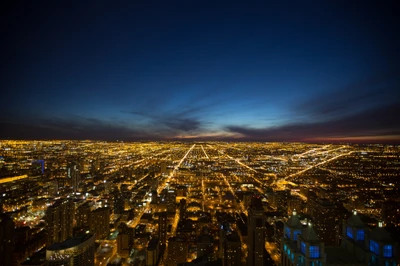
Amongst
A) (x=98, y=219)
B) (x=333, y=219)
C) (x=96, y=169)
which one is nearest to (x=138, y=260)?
(x=98, y=219)

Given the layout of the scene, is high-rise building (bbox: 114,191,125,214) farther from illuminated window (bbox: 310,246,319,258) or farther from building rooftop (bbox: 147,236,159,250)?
illuminated window (bbox: 310,246,319,258)

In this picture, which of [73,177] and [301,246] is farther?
[73,177]

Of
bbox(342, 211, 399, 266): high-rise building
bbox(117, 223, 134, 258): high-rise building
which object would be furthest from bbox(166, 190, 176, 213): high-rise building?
bbox(342, 211, 399, 266): high-rise building

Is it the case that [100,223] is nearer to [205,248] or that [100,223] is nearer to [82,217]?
[82,217]

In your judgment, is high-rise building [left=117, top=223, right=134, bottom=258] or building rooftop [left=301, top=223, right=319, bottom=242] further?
high-rise building [left=117, top=223, right=134, bottom=258]

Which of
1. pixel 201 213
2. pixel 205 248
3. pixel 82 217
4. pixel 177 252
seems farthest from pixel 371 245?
pixel 82 217

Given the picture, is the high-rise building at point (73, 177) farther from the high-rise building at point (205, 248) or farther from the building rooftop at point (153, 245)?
the high-rise building at point (205, 248)
